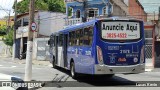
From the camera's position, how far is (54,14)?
54812 millimetres

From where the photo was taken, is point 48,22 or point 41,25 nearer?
point 41,25

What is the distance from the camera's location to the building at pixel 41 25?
52.5m

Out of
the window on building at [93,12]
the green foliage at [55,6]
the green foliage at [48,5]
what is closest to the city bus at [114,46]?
the window on building at [93,12]

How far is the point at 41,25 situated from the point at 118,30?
37.6 meters

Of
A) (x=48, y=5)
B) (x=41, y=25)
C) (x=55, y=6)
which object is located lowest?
(x=41, y=25)

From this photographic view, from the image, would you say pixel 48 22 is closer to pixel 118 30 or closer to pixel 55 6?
pixel 55 6

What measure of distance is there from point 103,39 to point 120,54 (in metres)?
0.98

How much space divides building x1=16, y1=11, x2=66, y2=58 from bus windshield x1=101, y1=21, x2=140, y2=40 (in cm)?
3538

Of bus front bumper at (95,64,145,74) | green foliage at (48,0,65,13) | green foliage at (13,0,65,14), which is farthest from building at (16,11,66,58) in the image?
bus front bumper at (95,64,145,74)

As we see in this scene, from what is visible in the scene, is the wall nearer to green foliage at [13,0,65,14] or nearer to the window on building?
the window on building

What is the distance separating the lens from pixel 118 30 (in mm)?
16219

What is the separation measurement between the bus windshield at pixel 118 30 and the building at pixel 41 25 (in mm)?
35377

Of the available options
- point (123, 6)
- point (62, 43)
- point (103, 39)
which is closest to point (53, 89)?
point (103, 39)

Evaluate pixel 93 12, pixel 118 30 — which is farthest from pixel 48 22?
pixel 118 30
